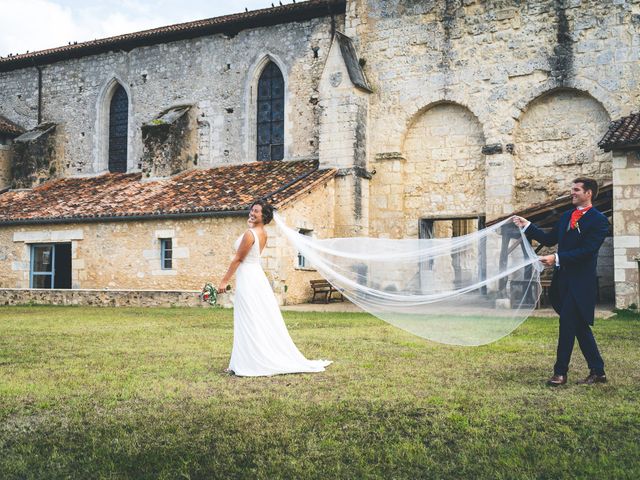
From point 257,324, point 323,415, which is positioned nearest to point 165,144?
point 257,324

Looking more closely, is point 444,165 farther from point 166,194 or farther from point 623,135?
point 166,194

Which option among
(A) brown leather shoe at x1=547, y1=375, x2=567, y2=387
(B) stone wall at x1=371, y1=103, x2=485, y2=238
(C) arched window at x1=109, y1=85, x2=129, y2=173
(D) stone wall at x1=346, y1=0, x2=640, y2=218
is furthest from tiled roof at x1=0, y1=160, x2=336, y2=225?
(A) brown leather shoe at x1=547, y1=375, x2=567, y2=387

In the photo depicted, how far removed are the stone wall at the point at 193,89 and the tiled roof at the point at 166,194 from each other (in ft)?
4.07

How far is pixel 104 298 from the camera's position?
19844mm

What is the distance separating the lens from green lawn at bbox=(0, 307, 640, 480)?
4.41 m

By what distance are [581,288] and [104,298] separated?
1558 centimetres

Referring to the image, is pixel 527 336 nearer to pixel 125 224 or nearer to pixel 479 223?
pixel 479 223

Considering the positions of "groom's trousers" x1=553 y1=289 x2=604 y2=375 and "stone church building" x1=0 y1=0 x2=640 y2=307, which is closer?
"groom's trousers" x1=553 y1=289 x2=604 y2=375

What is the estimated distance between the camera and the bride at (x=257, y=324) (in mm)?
7789

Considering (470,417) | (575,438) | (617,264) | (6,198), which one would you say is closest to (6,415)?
(470,417)

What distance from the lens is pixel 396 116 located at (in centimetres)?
2077

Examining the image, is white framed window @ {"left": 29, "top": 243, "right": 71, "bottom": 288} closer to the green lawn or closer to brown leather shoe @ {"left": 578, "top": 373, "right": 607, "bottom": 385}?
the green lawn

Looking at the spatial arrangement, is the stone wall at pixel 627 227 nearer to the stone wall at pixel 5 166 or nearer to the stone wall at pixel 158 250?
the stone wall at pixel 158 250

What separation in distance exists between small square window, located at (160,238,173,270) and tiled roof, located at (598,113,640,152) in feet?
38.9
